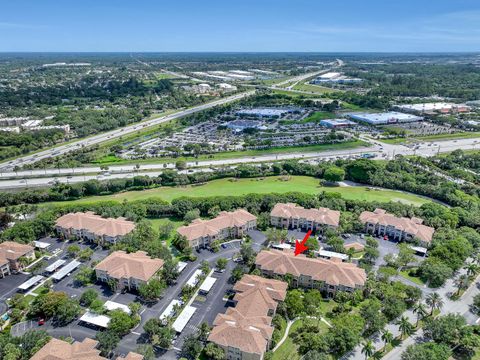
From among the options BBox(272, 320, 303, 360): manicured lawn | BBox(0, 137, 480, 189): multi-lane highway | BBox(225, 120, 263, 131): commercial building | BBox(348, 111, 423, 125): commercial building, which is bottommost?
BBox(272, 320, 303, 360): manicured lawn

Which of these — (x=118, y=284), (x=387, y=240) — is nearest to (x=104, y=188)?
(x=118, y=284)

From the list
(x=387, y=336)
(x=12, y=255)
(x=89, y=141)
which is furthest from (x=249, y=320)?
(x=89, y=141)

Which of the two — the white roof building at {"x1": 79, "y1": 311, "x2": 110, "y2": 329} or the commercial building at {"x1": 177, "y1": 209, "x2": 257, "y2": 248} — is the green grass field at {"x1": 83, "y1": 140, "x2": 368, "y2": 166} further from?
the white roof building at {"x1": 79, "y1": 311, "x2": 110, "y2": 329}

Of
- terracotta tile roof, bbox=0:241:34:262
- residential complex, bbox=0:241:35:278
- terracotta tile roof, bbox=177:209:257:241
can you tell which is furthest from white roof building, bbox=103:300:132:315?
terracotta tile roof, bbox=0:241:34:262

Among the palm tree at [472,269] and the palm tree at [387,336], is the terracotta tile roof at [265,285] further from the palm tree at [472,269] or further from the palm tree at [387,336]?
the palm tree at [472,269]

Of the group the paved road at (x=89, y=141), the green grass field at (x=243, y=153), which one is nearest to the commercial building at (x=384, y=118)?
the green grass field at (x=243, y=153)

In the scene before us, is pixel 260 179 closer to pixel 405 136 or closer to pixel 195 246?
pixel 195 246
